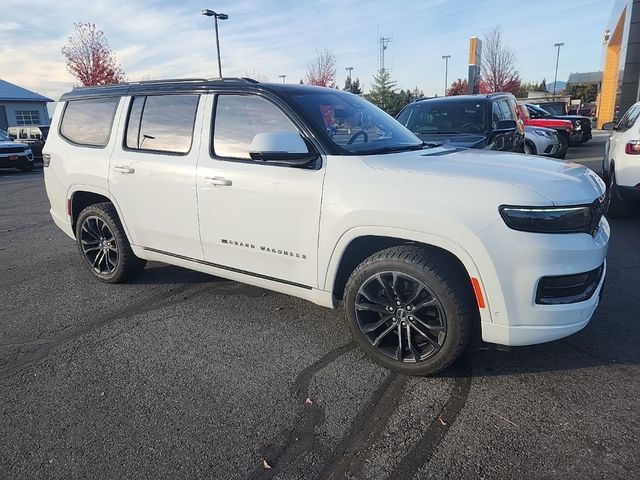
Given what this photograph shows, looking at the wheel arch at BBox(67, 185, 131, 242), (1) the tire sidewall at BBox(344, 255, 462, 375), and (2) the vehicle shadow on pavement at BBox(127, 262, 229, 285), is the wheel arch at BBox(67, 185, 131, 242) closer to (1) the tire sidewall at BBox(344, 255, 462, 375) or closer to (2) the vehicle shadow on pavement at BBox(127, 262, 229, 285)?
(2) the vehicle shadow on pavement at BBox(127, 262, 229, 285)

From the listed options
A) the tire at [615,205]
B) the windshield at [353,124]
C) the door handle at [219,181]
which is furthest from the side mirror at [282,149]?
the tire at [615,205]

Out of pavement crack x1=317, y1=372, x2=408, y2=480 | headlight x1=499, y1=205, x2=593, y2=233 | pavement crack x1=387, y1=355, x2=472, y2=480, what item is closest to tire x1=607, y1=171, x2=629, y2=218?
headlight x1=499, y1=205, x2=593, y2=233

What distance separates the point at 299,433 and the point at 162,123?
9.18 ft

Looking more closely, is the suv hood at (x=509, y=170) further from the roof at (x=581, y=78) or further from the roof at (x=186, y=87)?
the roof at (x=581, y=78)

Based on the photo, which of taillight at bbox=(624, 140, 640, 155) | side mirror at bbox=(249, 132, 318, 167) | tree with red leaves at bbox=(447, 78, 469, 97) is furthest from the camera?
tree with red leaves at bbox=(447, 78, 469, 97)

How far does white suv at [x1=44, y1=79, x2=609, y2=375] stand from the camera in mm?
2637

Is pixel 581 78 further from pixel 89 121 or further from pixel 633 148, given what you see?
pixel 89 121

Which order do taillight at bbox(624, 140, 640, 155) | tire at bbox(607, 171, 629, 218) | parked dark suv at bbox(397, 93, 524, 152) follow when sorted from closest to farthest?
taillight at bbox(624, 140, 640, 155), tire at bbox(607, 171, 629, 218), parked dark suv at bbox(397, 93, 524, 152)

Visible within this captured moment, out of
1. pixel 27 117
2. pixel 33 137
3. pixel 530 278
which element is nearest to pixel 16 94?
pixel 27 117

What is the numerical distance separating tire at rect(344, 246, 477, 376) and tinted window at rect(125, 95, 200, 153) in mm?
1873

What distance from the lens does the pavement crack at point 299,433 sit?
7.52ft

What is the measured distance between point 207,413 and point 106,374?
90 cm

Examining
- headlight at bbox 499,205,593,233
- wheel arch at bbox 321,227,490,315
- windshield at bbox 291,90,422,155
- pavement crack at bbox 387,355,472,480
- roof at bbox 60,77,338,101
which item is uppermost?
roof at bbox 60,77,338,101

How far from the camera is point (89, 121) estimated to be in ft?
15.3
